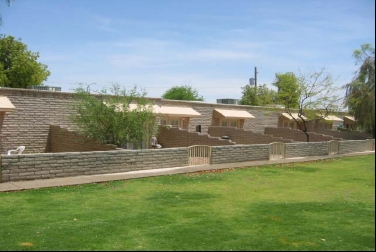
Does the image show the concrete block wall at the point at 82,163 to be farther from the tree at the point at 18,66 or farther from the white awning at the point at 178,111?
the tree at the point at 18,66

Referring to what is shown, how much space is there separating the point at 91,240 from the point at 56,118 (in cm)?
1589

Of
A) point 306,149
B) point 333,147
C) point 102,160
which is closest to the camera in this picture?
point 102,160

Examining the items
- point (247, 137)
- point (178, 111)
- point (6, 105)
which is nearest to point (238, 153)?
point (178, 111)

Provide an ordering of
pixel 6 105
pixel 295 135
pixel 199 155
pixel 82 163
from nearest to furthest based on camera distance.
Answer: pixel 82 163 < pixel 199 155 < pixel 6 105 < pixel 295 135

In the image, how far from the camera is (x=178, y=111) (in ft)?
84.9

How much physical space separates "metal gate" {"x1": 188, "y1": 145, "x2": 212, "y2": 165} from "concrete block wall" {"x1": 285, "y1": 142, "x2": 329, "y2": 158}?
18.6ft

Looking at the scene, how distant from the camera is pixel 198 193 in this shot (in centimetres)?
1024

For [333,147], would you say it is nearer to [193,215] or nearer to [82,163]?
[82,163]

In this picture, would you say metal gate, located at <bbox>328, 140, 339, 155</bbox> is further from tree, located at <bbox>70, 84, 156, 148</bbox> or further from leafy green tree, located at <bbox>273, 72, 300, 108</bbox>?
tree, located at <bbox>70, 84, 156, 148</bbox>

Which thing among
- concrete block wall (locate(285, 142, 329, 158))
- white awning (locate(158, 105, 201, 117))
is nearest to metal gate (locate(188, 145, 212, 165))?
concrete block wall (locate(285, 142, 329, 158))

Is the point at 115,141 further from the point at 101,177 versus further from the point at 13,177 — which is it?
the point at 13,177

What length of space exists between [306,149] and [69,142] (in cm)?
1245

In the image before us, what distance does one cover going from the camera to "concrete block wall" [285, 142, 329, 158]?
20516mm

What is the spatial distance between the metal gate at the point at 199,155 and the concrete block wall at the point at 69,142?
3.04 meters
